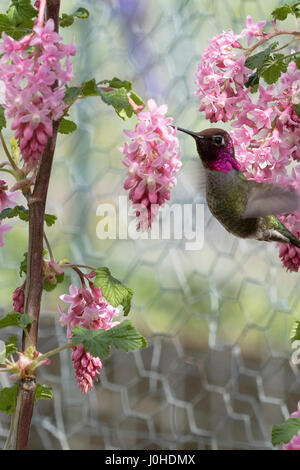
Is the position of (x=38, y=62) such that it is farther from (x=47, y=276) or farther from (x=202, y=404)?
(x=202, y=404)

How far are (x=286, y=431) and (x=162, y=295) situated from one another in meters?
1.68

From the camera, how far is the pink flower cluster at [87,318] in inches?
26.8

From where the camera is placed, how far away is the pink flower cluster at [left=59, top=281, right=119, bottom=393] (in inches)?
26.8

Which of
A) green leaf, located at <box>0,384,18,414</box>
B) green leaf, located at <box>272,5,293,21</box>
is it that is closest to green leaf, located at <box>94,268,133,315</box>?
green leaf, located at <box>0,384,18,414</box>

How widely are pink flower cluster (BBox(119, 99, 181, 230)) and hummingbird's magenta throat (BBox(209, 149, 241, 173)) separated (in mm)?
218

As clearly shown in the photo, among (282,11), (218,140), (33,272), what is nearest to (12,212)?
(33,272)

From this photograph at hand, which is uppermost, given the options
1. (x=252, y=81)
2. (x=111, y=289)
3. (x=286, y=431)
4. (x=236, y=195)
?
(x=252, y=81)

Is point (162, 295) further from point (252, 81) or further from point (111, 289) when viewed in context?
point (111, 289)

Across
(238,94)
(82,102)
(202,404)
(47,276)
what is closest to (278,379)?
(202,404)

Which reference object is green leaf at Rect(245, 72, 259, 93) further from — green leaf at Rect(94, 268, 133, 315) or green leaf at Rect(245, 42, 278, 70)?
green leaf at Rect(94, 268, 133, 315)

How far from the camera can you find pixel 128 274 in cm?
218

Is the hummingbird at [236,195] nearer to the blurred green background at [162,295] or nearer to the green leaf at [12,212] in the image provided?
the green leaf at [12,212]

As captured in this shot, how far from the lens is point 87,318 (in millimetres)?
704
